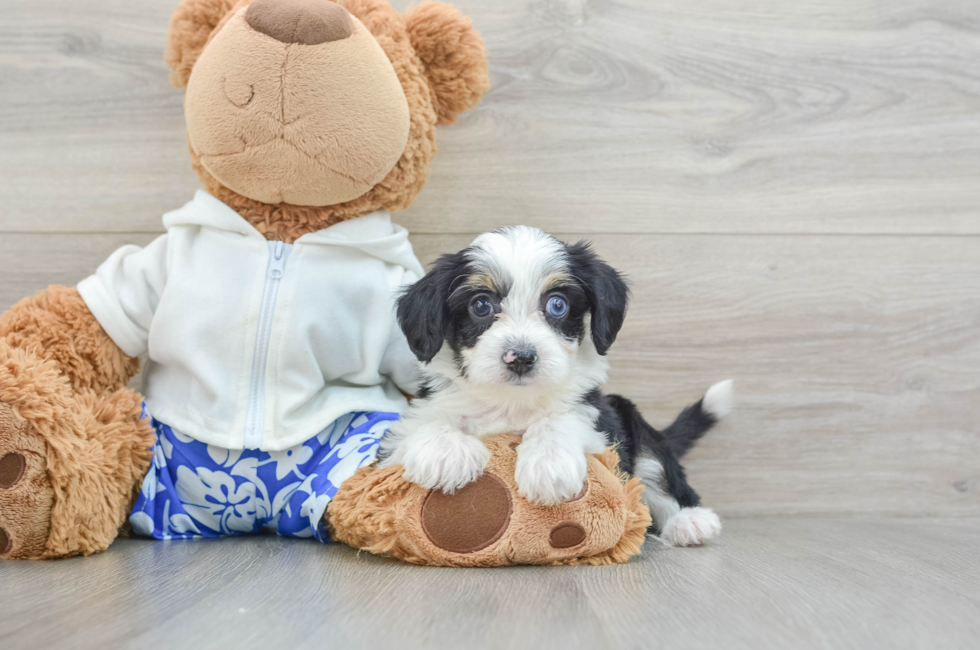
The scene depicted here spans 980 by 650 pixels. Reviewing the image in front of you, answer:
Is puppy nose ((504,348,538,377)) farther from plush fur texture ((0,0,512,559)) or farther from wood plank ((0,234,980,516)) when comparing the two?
wood plank ((0,234,980,516))

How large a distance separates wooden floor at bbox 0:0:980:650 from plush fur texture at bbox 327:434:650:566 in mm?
746

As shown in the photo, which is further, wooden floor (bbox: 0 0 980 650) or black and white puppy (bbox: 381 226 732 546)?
wooden floor (bbox: 0 0 980 650)

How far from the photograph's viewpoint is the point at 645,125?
227cm

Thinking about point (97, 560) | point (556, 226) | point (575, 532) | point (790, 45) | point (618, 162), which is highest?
point (790, 45)

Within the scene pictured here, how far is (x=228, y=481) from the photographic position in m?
1.77

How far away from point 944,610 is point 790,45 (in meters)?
1.68

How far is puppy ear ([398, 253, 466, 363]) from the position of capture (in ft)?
5.29

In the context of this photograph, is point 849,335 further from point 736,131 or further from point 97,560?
point 97,560

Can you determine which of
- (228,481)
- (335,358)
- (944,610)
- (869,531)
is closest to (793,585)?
(944,610)

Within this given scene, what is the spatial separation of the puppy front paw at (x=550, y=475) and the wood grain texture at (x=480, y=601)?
0.49 ft

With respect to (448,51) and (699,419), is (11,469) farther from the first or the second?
(699,419)

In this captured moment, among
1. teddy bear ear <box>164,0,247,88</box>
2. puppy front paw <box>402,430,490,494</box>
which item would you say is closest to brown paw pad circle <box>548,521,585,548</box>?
puppy front paw <box>402,430,490,494</box>

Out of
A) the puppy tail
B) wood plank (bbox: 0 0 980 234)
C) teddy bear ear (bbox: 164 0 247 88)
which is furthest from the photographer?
wood plank (bbox: 0 0 980 234)

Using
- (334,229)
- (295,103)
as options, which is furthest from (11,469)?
(295,103)
